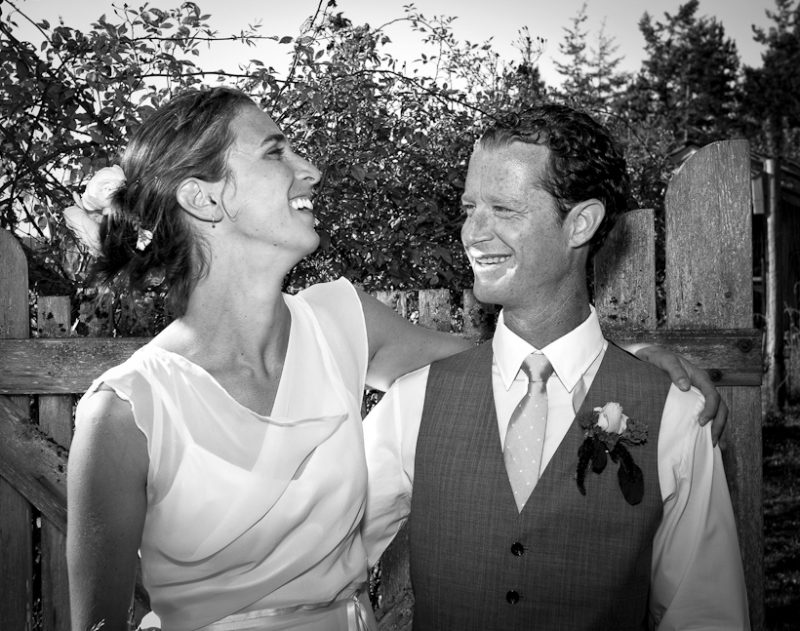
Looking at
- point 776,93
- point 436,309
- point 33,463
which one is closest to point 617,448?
point 436,309

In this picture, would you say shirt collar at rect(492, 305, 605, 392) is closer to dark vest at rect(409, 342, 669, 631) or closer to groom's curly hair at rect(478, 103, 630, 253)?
dark vest at rect(409, 342, 669, 631)

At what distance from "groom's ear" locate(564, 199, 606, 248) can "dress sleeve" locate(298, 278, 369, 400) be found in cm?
75

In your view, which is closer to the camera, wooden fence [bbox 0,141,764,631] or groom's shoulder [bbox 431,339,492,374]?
groom's shoulder [bbox 431,339,492,374]

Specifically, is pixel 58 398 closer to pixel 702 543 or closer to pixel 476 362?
pixel 476 362

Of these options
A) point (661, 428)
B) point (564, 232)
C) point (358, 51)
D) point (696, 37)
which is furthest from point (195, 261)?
point (696, 37)

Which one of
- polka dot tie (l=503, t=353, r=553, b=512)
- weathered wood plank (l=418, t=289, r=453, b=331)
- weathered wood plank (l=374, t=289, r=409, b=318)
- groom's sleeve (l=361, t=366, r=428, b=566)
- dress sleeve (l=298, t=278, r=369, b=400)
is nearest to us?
polka dot tie (l=503, t=353, r=553, b=512)

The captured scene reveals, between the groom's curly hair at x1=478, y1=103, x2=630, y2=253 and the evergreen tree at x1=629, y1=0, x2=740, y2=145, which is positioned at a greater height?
the evergreen tree at x1=629, y1=0, x2=740, y2=145

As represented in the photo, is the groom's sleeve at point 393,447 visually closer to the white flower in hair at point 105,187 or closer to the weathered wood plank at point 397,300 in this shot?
the weathered wood plank at point 397,300

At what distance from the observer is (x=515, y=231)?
2314 millimetres

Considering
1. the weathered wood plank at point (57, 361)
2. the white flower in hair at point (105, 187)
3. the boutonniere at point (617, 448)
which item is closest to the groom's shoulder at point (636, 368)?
the boutonniere at point (617, 448)

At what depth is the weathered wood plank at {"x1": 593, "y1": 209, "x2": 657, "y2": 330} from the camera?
2971 millimetres

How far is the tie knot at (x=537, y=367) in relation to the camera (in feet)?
7.79

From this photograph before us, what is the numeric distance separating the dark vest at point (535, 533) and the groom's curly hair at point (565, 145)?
0.51 meters

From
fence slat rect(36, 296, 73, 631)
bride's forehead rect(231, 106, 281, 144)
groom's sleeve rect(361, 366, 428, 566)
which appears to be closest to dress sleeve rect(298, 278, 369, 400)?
groom's sleeve rect(361, 366, 428, 566)
